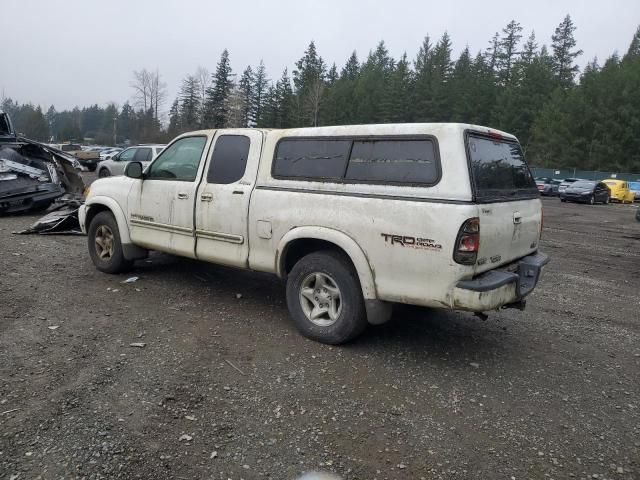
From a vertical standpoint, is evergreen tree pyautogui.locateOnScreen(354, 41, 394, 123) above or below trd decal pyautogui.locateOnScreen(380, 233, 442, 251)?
above

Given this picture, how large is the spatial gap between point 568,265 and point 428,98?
2281 inches

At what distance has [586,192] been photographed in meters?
28.2

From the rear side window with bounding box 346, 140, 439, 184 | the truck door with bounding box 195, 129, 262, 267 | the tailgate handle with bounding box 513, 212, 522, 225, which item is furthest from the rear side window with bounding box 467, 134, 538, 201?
the truck door with bounding box 195, 129, 262, 267

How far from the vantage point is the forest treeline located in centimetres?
5175

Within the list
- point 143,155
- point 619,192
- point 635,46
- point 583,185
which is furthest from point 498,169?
point 635,46

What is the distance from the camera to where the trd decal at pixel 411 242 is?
358 cm

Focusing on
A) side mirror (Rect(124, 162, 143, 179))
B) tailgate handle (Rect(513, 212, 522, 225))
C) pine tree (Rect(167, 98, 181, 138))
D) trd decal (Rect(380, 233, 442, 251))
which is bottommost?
trd decal (Rect(380, 233, 442, 251))

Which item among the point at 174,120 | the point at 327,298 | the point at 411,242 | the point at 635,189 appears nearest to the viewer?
the point at 411,242

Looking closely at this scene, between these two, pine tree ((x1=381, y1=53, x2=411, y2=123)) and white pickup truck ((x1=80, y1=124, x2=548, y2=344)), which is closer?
white pickup truck ((x1=80, y1=124, x2=548, y2=344))

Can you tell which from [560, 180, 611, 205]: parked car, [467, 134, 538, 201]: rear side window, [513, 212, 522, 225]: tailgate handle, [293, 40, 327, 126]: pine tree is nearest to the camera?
[467, 134, 538, 201]: rear side window

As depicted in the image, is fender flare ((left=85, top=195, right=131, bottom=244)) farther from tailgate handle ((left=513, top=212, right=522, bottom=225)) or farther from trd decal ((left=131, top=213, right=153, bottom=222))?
tailgate handle ((left=513, top=212, right=522, bottom=225))

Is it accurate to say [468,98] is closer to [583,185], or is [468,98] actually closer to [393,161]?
[583,185]

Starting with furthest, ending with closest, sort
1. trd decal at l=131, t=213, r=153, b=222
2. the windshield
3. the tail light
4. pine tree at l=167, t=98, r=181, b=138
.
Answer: pine tree at l=167, t=98, r=181, b=138, the windshield, trd decal at l=131, t=213, r=153, b=222, the tail light

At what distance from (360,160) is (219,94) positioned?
238 feet
